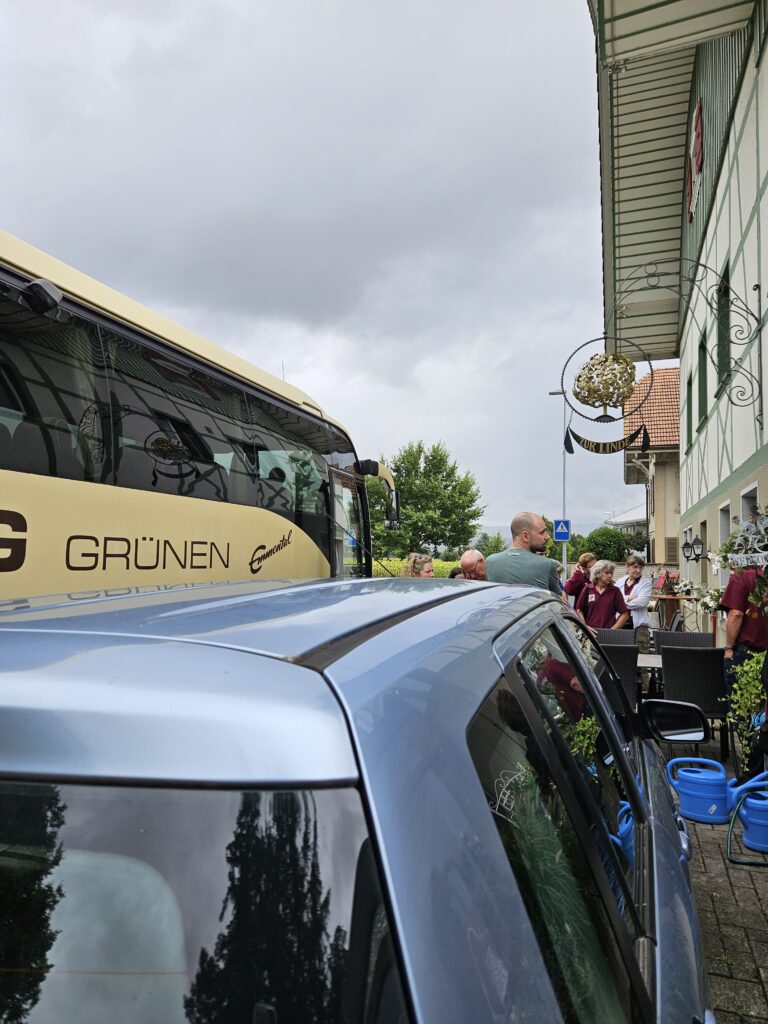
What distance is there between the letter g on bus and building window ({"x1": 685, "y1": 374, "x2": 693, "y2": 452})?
1277 cm

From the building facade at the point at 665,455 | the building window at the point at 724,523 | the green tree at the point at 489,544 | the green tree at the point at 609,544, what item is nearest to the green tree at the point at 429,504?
the green tree at the point at 489,544

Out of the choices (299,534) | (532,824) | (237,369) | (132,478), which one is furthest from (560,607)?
(299,534)

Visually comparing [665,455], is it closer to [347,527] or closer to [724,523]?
[724,523]

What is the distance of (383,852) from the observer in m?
0.73

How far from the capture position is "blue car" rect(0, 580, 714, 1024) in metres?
0.71

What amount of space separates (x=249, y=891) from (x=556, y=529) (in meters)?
22.2

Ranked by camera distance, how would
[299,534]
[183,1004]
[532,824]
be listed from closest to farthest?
[183,1004]
[532,824]
[299,534]

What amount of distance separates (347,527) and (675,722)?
6.40 meters

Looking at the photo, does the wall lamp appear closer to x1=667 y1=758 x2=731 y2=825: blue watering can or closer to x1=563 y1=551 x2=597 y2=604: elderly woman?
x1=563 y1=551 x2=597 y2=604: elderly woman

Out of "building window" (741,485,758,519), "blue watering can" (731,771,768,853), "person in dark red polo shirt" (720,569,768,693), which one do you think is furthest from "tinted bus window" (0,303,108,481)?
"building window" (741,485,758,519)

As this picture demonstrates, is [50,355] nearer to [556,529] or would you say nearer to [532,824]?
[532,824]

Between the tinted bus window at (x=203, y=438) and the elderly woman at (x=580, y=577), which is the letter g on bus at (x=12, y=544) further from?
the elderly woman at (x=580, y=577)

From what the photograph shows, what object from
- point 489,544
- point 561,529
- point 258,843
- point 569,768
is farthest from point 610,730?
point 489,544

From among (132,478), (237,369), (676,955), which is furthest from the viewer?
(237,369)
